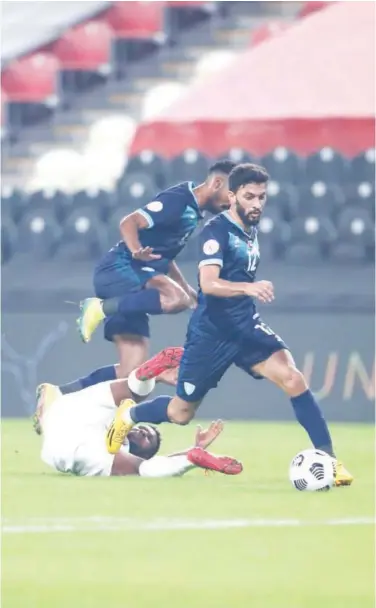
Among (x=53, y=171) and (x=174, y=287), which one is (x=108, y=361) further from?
(x=53, y=171)

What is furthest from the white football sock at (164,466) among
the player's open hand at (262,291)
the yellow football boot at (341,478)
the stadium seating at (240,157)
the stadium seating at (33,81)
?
the stadium seating at (33,81)

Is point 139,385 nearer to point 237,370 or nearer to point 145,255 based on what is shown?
point 145,255

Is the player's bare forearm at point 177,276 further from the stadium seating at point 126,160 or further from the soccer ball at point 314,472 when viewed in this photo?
the stadium seating at point 126,160

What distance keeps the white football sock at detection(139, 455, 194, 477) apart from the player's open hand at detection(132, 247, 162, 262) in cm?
127

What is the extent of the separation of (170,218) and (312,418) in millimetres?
1549

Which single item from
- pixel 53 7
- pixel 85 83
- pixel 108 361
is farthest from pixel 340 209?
pixel 53 7

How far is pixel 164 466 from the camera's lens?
6688 mm

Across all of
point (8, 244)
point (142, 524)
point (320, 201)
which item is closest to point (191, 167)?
point (320, 201)

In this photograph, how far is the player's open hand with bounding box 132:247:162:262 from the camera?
25.0 ft

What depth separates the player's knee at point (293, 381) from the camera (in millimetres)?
6328

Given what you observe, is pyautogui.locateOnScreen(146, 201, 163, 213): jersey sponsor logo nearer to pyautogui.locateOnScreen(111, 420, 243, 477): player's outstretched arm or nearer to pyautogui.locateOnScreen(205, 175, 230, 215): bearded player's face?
pyautogui.locateOnScreen(205, 175, 230, 215): bearded player's face

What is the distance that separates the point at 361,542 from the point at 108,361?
499 centimetres

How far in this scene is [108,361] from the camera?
993cm

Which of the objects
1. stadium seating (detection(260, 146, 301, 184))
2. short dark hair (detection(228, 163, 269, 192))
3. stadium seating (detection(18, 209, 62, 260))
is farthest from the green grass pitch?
stadium seating (detection(260, 146, 301, 184))
